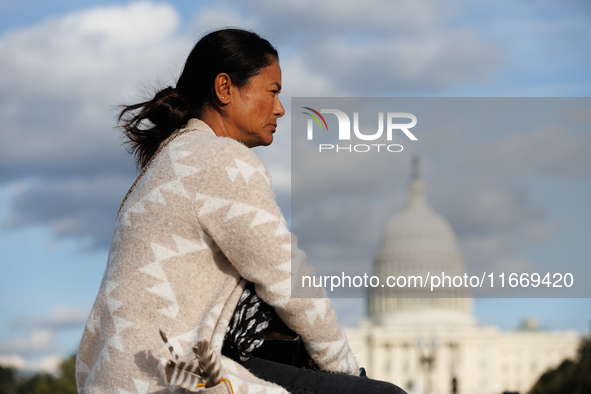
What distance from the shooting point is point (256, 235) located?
2.05 meters

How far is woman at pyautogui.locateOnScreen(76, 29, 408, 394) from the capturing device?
2.06 meters

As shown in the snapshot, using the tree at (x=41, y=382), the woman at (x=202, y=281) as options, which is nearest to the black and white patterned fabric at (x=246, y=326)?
the woman at (x=202, y=281)

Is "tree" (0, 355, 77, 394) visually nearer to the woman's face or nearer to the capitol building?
the capitol building

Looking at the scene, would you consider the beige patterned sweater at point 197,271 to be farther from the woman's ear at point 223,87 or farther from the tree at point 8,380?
the tree at point 8,380

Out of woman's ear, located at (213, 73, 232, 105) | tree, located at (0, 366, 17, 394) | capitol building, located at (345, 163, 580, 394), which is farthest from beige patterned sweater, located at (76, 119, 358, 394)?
capitol building, located at (345, 163, 580, 394)

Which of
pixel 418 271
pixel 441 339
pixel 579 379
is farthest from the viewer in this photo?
pixel 441 339

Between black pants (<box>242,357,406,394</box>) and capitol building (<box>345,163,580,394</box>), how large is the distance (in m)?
69.5

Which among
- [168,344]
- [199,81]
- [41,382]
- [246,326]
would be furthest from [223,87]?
[41,382]

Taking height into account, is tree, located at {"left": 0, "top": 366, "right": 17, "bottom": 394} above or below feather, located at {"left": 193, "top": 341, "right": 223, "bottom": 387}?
above

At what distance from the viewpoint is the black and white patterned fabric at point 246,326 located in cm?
212

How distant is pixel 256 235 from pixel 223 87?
57 cm

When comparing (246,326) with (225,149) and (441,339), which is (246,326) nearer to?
(225,149)

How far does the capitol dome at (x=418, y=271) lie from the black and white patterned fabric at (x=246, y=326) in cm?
6880

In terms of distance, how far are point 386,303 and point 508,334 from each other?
1101 centimetres
